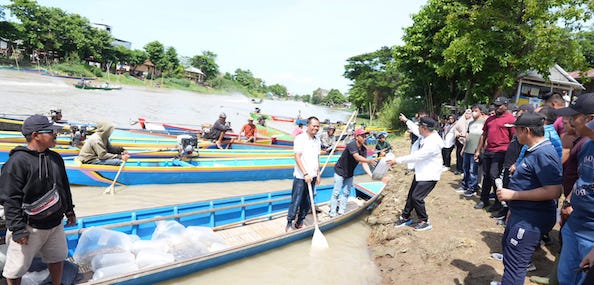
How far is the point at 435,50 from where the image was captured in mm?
16859

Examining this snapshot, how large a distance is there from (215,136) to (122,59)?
165 feet

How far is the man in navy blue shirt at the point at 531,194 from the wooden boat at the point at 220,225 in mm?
3117

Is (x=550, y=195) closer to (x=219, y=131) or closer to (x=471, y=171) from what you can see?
(x=471, y=171)

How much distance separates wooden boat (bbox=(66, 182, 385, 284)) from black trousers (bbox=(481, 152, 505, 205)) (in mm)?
2219

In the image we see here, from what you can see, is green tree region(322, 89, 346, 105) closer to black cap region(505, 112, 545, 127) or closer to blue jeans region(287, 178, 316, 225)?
blue jeans region(287, 178, 316, 225)

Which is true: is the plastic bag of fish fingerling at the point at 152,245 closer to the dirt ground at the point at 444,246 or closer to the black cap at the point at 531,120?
the dirt ground at the point at 444,246

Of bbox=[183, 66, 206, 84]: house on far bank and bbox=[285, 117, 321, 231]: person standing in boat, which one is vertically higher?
bbox=[183, 66, 206, 84]: house on far bank

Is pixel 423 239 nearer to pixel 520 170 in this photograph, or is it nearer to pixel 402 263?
pixel 402 263

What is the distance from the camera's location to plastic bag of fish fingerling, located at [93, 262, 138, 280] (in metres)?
3.76

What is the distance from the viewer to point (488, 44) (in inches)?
529

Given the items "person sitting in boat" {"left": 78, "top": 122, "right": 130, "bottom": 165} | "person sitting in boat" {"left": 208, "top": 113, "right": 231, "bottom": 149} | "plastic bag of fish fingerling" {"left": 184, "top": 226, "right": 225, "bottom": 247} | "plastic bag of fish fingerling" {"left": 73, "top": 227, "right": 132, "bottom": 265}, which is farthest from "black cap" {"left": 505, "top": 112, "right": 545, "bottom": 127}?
"person sitting in boat" {"left": 208, "top": 113, "right": 231, "bottom": 149}

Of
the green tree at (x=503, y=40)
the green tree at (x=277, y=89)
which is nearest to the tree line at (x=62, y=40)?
the green tree at (x=503, y=40)

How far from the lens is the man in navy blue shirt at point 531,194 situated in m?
2.73

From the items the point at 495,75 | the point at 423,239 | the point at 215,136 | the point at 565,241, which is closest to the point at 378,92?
the point at 495,75
